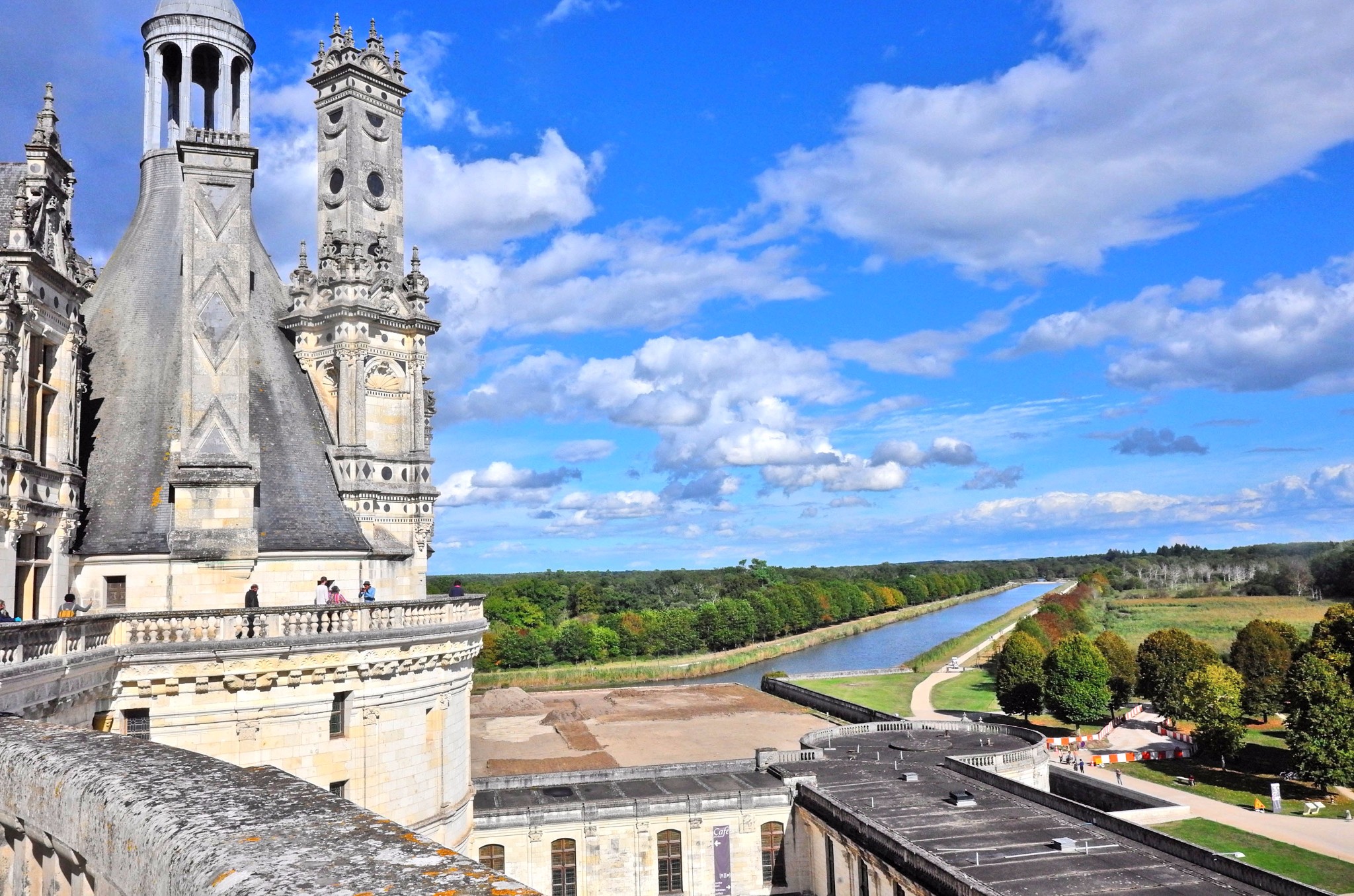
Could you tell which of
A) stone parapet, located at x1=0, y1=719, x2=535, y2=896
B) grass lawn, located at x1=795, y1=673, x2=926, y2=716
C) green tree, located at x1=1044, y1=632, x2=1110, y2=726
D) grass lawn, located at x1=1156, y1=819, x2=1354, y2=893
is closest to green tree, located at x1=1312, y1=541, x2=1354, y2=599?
grass lawn, located at x1=795, y1=673, x2=926, y2=716

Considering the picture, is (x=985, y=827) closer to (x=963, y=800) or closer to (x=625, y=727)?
(x=963, y=800)

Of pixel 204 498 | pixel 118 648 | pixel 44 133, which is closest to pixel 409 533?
pixel 204 498

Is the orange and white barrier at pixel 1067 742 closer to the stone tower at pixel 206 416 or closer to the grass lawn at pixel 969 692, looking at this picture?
the grass lawn at pixel 969 692

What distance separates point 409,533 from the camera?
80.9ft

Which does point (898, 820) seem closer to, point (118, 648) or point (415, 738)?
point (415, 738)

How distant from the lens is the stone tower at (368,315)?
23.9 m

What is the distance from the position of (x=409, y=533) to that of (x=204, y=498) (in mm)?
5536

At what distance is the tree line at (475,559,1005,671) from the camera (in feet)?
299

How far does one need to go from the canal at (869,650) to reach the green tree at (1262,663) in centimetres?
3466

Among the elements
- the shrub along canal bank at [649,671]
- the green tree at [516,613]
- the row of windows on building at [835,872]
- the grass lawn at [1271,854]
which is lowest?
the shrub along canal bank at [649,671]

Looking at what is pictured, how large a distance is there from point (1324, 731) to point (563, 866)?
3154cm

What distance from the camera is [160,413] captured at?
21609mm

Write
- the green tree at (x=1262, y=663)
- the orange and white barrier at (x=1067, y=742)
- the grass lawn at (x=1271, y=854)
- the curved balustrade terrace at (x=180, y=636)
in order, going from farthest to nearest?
the green tree at (x=1262, y=663)
the orange and white barrier at (x=1067, y=742)
the grass lawn at (x=1271, y=854)
the curved balustrade terrace at (x=180, y=636)

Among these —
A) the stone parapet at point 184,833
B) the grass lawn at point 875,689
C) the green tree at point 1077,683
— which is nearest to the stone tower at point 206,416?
the stone parapet at point 184,833
